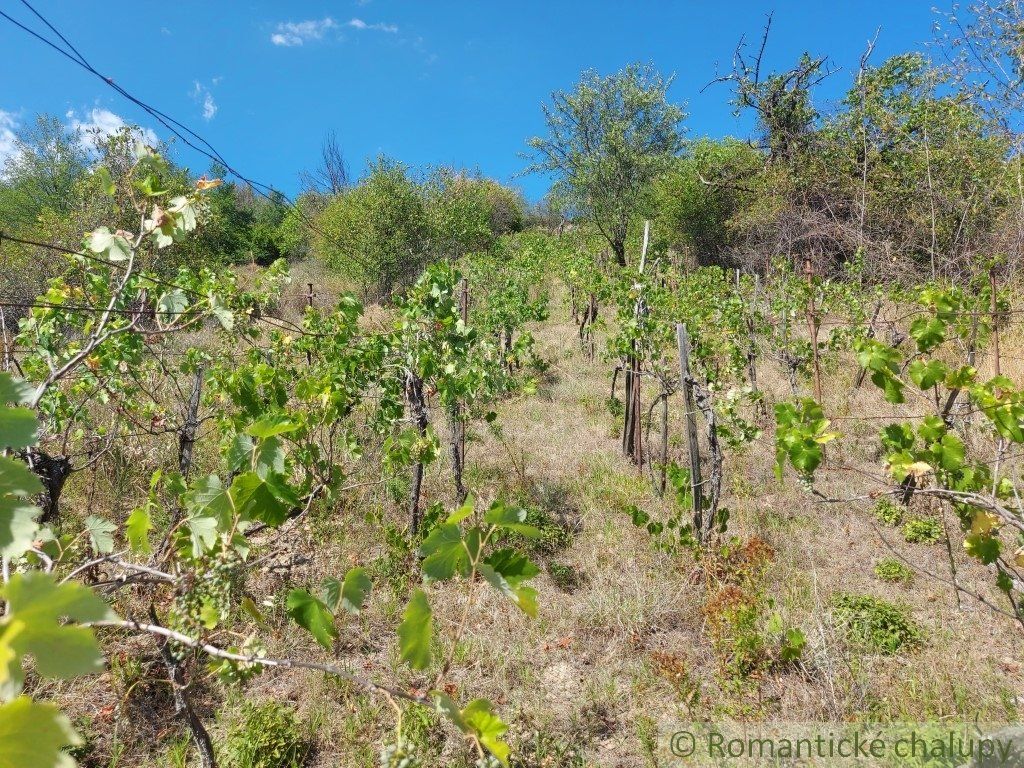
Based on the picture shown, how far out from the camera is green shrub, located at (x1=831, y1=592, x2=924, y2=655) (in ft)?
8.80

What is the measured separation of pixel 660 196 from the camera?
17.4 meters

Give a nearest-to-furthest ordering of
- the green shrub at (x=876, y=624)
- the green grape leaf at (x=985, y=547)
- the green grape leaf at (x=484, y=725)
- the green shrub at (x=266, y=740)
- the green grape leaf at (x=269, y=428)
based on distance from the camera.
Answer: the green grape leaf at (x=484, y=725) < the green grape leaf at (x=269, y=428) < the green grape leaf at (x=985, y=547) < the green shrub at (x=266, y=740) < the green shrub at (x=876, y=624)

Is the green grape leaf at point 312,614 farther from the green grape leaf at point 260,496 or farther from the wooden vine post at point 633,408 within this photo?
the wooden vine post at point 633,408

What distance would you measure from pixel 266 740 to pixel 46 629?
2.23 m

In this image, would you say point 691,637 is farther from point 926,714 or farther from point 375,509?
point 375,509

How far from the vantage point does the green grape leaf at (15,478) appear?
0.58 metres

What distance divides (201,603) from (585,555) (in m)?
2.67

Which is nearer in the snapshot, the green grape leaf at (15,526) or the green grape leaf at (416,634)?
the green grape leaf at (15,526)

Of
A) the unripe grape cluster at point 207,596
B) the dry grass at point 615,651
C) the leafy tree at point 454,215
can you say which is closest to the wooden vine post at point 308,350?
the dry grass at point 615,651

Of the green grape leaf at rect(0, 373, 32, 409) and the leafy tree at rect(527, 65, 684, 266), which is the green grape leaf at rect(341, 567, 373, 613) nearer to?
the green grape leaf at rect(0, 373, 32, 409)

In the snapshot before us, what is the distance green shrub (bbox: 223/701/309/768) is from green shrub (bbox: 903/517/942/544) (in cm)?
383

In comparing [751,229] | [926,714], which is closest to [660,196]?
[751,229]

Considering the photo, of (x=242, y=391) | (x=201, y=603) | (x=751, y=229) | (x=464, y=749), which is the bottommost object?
(x=464, y=749)

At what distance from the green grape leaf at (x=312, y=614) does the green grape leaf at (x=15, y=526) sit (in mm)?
550
